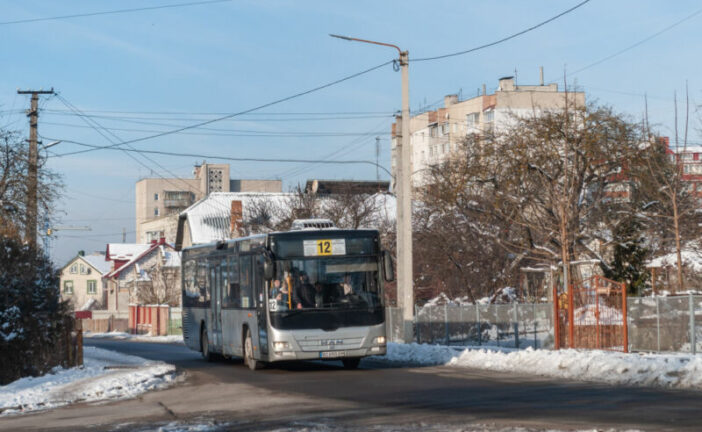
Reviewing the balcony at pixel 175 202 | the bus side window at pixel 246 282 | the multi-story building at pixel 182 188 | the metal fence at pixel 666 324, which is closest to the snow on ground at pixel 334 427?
the bus side window at pixel 246 282

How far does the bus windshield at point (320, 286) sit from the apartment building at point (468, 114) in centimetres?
6499

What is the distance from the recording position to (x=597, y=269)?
4216 cm

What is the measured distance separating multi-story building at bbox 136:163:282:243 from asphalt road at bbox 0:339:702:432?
472 ft

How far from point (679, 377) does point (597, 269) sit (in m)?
26.9

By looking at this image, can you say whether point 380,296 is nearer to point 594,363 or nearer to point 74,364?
point 594,363

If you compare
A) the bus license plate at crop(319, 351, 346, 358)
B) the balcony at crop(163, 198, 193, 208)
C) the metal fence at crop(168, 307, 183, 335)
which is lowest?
the metal fence at crop(168, 307, 183, 335)

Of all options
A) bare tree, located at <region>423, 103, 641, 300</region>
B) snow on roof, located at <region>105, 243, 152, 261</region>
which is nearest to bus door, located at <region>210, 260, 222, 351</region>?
bare tree, located at <region>423, 103, 641, 300</region>

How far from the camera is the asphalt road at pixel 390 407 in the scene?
11.3 metres

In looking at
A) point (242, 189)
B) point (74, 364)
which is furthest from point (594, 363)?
point (242, 189)

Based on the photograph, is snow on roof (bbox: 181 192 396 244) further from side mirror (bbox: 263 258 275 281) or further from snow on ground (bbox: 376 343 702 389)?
side mirror (bbox: 263 258 275 281)

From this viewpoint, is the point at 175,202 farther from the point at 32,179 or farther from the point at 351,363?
the point at 351,363

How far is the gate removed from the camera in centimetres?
2431

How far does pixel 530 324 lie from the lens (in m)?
29.6

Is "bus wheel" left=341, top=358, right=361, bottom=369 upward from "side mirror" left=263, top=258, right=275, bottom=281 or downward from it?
downward
